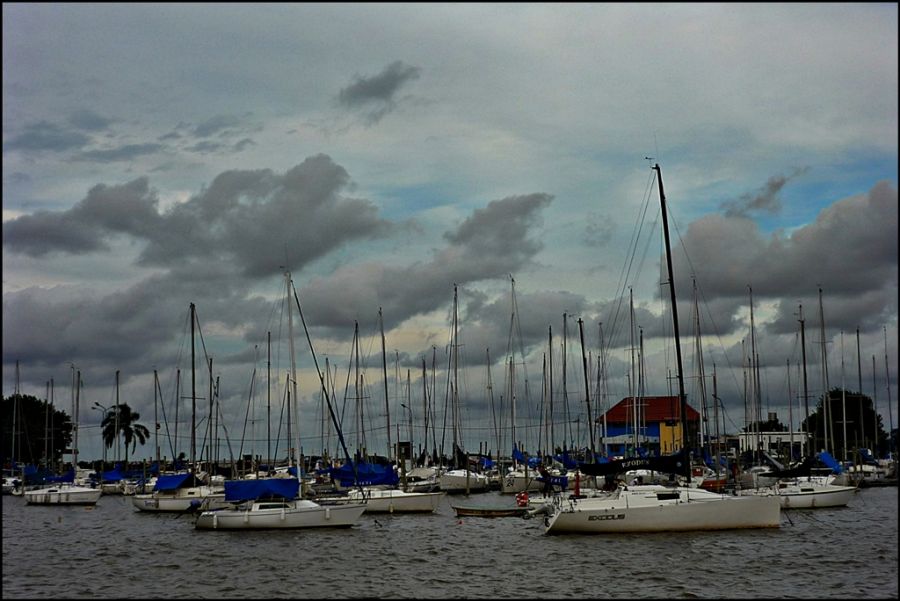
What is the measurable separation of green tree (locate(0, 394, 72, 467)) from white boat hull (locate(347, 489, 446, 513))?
75342 mm

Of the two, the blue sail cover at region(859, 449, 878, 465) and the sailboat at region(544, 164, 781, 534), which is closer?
the sailboat at region(544, 164, 781, 534)

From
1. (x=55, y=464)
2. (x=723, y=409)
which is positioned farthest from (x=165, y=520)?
(x=55, y=464)

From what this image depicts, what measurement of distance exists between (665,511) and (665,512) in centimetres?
6

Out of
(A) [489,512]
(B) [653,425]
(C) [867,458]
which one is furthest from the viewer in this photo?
(B) [653,425]

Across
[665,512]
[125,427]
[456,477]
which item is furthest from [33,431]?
[665,512]

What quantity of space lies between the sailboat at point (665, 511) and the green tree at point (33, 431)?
97131 mm

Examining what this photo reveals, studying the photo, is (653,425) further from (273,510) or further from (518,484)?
(273,510)

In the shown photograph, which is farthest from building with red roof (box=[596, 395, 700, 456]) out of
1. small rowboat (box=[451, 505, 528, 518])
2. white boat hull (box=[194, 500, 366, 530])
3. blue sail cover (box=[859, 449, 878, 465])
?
white boat hull (box=[194, 500, 366, 530])

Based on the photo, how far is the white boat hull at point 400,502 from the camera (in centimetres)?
6450

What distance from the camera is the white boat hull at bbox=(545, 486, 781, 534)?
45.1m

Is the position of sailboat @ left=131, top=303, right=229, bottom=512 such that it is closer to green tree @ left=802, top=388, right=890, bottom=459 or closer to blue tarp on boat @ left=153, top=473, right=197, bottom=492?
blue tarp on boat @ left=153, top=473, right=197, bottom=492

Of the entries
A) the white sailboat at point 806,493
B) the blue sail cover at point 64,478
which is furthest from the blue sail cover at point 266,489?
the blue sail cover at point 64,478

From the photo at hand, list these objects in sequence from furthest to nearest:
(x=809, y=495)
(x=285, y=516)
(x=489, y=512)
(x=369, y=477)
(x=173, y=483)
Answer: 1. (x=173, y=483)
2. (x=369, y=477)
3. (x=489, y=512)
4. (x=809, y=495)
5. (x=285, y=516)

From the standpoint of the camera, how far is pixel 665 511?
4506cm
